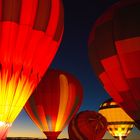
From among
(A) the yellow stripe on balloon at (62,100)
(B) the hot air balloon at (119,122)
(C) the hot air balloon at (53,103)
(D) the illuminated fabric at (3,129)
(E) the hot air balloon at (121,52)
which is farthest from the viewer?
(B) the hot air balloon at (119,122)

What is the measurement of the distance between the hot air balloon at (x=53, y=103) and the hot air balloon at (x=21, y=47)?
16.9ft

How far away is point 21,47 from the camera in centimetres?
1023

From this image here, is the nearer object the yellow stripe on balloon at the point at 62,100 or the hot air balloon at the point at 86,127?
the yellow stripe on balloon at the point at 62,100

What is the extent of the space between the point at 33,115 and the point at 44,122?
0.67 m

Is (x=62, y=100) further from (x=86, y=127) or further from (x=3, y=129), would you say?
(x=3, y=129)

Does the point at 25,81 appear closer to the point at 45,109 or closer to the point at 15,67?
the point at 15,67

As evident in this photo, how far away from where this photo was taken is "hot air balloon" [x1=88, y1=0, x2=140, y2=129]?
38.3 feet

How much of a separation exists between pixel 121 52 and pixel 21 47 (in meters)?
3.75

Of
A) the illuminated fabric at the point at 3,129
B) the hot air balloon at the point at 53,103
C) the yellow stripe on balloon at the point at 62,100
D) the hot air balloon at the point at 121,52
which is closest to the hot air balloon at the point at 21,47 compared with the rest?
the illuminated fabric at the point at 3,129

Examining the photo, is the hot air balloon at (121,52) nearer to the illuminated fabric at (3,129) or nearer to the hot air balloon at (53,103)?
the hot air balloon at (53,103)

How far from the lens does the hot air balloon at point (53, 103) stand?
15.8 m

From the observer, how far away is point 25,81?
10.3m

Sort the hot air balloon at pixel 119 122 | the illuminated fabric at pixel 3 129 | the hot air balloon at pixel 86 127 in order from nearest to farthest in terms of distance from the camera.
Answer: the illuminated fabric at pixel 3 129, the hot air balloon at pixel 86 127, the hot air balloon at pixel 119 122

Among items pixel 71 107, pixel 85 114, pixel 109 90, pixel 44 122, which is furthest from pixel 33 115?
pixel 109 90
